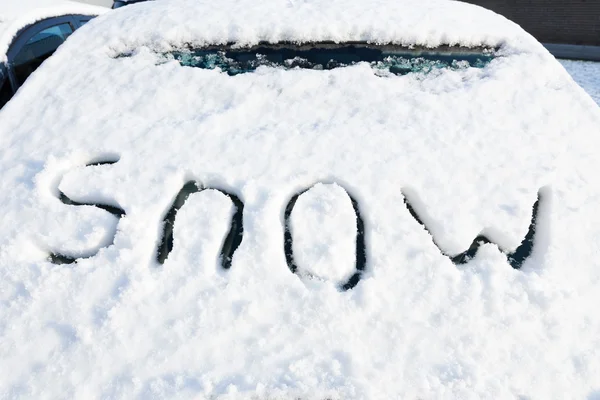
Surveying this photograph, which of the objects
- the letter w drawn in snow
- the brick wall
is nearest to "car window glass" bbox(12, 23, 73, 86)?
→ the letter w drawn in snow

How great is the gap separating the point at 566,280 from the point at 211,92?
1361 mm

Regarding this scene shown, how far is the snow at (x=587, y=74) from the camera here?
7095 mm

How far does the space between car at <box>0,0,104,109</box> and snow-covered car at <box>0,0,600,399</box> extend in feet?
2.46

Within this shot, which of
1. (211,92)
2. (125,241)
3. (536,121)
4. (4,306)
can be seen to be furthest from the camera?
(211,92)

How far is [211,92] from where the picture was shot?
1.84 metres

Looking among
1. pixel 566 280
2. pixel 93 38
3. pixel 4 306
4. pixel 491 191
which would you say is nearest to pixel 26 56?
pixel 93 38

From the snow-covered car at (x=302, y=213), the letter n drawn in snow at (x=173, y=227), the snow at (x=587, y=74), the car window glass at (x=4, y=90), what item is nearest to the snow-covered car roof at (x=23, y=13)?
the car window glass at (x=4, y=90)

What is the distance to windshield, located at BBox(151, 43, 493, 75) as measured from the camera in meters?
1.92

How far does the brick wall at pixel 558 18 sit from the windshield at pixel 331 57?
1183 centimetres

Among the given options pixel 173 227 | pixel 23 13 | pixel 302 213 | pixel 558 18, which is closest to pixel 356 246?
pixel 302 213

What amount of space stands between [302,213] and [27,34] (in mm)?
Answer: 2309

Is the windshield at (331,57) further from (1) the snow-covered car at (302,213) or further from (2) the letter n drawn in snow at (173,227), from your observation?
(2) the letter n drawn in snow at (173,227)

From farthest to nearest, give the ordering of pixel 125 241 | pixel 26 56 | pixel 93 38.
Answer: pixel 26 56 < pixel 93 38 < pixel 125 241

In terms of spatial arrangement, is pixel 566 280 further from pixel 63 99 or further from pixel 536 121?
pixel 63 99
